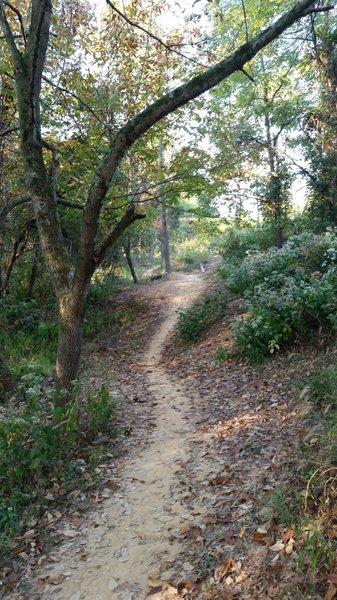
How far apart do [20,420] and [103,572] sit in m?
2.03

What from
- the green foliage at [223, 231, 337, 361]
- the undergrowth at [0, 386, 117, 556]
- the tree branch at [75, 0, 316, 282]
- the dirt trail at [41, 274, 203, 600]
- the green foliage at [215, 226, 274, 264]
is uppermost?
the tree branch at [75, 0, 316, 282]

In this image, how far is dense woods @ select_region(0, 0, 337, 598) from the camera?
4.97m

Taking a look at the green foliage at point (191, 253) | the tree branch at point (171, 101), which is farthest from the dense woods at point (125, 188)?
the green foliage at point (191, 253)

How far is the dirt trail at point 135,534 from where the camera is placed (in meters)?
3.52

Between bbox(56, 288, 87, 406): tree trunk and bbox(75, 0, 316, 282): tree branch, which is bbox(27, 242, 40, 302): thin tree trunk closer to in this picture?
bbox(56, 288, 87, 406): tree trunk

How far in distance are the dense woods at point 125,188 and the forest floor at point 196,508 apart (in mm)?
408

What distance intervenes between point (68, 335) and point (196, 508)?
9.06 feet

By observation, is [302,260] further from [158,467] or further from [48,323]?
[48,323]

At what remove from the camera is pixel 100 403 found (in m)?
6.22

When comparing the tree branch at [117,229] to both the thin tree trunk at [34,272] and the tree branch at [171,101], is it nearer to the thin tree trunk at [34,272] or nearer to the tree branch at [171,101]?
the tree branch at [171,101]

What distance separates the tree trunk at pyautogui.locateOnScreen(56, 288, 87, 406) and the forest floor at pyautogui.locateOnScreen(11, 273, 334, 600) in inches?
49.1

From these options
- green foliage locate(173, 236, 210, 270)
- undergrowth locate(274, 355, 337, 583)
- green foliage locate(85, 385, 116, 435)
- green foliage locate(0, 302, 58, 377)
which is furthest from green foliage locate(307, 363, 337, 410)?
green foliage locate(173, 236, 210, 270)

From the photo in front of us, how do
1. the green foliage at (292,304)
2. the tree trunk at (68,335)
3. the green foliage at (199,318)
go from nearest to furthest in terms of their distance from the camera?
the tree trunk at (68,335), the green foliage at (292,304), the green foliage at (199,318)

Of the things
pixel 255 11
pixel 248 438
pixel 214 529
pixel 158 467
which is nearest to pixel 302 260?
pixel 248 438
